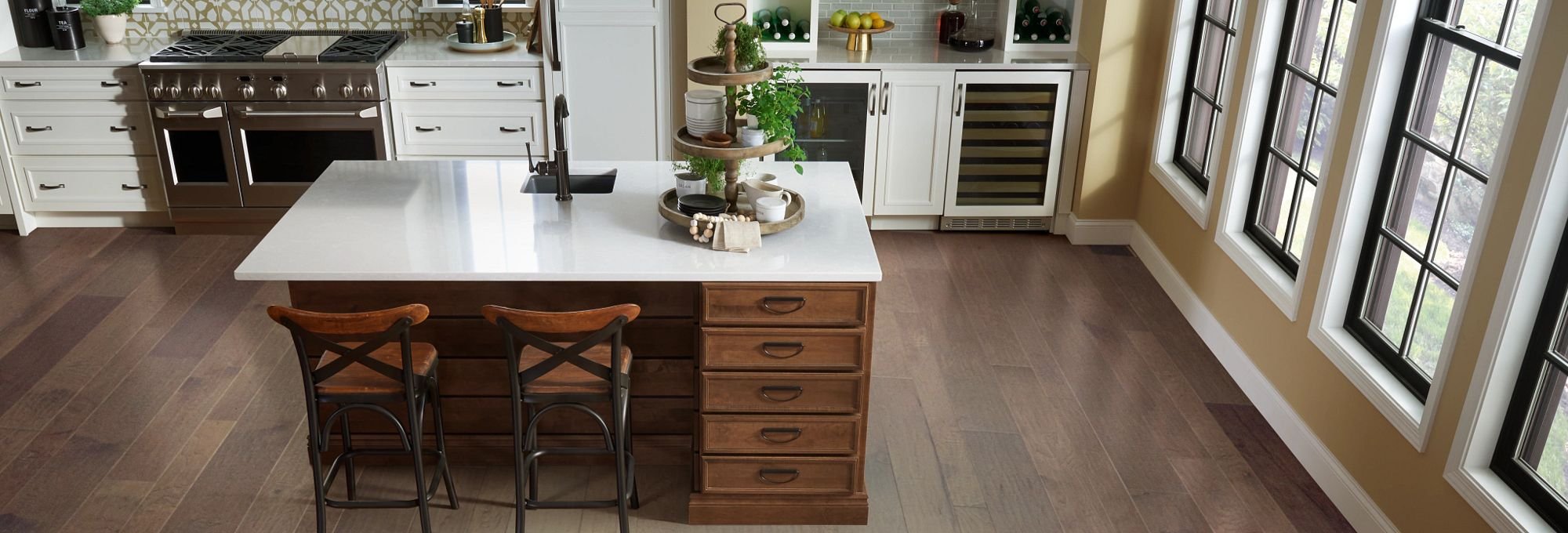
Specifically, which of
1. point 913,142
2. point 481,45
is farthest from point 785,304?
point 481,45

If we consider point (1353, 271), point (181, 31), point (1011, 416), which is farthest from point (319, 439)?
point (181, 31)

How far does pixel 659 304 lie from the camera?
356cm

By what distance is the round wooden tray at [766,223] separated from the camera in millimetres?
3510

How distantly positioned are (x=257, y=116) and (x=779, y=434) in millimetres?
3525

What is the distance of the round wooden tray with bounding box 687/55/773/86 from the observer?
11.0ft

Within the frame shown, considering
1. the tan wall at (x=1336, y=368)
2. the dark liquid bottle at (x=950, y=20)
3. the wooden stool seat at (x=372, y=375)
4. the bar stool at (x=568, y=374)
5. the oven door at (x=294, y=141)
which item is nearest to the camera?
the tan wall at (x=1336, y=368)

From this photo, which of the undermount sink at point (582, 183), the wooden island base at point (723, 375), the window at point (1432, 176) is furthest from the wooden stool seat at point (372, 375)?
the window at point (1432, 176)

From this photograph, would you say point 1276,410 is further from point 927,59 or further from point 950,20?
point 950,20

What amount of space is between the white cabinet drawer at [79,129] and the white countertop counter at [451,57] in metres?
1.25

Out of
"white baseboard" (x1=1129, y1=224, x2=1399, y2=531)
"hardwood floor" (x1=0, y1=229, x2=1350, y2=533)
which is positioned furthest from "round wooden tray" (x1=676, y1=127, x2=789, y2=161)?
"white baseboard" (x1=1129, y1=224, x2=1399, y2=531)

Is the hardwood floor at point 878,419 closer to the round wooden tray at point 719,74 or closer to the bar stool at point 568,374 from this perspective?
the bar stool at point 568,374

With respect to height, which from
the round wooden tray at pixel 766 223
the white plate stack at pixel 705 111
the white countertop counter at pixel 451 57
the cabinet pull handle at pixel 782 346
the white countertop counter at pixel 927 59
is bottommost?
the cabinet pull handle at pixel 782 346

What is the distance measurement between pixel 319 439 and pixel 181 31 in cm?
388

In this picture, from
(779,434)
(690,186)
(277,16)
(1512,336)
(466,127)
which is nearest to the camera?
(1512,336)
